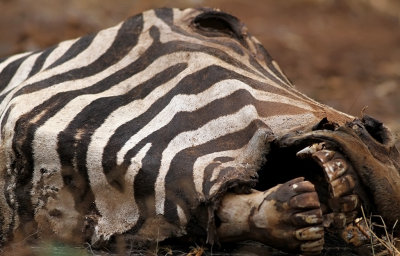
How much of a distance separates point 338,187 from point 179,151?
18.0 inches

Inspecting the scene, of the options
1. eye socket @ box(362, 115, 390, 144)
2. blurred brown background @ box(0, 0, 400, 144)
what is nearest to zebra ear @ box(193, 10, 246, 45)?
eye socket @ box(362, 115, 390, 144)

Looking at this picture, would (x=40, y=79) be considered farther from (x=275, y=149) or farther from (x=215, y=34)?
(x=275, y=149)

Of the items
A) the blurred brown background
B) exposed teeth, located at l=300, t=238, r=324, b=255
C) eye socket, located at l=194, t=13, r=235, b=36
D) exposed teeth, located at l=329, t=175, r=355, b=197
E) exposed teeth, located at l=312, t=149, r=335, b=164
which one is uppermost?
the blurred brown background

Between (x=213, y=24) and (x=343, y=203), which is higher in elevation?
(x=213, y=24)

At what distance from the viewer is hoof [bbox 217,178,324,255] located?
2051 mm

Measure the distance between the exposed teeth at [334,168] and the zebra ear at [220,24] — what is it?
0.80 metres

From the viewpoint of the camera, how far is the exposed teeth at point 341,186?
2104 mm

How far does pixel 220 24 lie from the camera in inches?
112

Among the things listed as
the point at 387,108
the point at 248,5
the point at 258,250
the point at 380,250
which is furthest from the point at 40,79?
the point at 248,5

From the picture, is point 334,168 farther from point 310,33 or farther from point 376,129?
point 310,33

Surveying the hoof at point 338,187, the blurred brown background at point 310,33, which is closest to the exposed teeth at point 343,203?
the hoof at point 338,187

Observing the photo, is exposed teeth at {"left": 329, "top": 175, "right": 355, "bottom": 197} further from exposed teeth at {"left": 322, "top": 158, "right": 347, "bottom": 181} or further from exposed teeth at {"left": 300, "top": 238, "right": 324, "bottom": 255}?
exposed teeth at {"left": 300, "top": 238, "right": 324, "bottom": 255}

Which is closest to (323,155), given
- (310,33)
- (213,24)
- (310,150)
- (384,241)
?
(310,150)

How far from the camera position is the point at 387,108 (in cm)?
542
